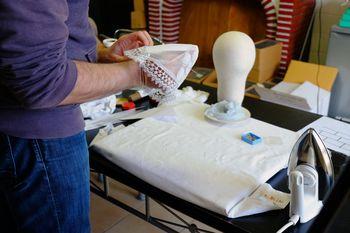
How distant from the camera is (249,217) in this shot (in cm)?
72

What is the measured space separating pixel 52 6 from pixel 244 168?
0.52m

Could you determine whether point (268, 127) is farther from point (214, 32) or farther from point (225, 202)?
point (214, 32)

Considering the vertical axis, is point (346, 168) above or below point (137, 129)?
above

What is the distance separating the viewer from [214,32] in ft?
8.95

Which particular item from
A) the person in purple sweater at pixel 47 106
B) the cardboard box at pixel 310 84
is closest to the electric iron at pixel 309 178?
the person in purple sweater at pixel 47 106

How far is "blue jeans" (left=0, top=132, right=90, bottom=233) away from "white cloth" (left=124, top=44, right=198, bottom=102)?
190 mm

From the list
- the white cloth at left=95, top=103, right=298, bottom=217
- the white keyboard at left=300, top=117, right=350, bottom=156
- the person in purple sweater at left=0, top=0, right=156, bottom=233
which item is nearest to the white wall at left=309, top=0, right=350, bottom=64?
the white keyboard at left=300, top=117, right=350, bottom=156

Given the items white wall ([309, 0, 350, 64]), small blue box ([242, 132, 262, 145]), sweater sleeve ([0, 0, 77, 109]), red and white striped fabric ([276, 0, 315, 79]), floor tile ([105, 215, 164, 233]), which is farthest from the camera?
white wall ([309, 0, 350, 64])

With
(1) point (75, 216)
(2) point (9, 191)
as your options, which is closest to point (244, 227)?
(1) point (75, 216)

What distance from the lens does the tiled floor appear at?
1809mm

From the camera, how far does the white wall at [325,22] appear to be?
2361 millimetres

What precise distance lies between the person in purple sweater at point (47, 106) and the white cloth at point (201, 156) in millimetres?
153

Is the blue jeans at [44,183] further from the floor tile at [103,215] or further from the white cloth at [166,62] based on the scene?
the floor tile at [103,215]

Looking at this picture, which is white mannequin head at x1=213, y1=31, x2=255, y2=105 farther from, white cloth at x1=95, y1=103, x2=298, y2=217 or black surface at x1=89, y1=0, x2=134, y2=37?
black surface at x1=89, y1=0, x2=134, y2=37
